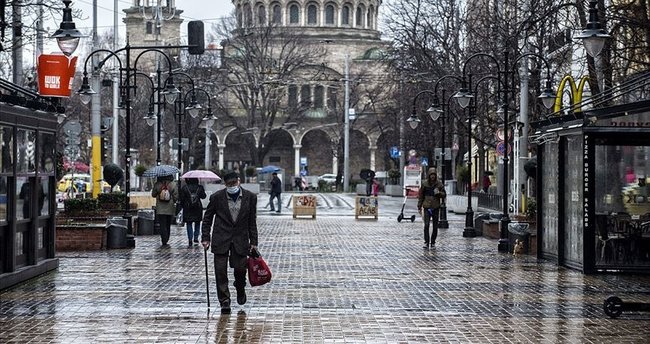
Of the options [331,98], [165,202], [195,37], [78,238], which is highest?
[331,98]

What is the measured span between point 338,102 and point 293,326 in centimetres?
10122

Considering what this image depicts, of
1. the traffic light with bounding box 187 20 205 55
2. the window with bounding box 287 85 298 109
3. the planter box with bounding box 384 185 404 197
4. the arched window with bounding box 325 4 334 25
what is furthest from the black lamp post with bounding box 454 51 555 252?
the arched window with bounding box 325 4 334 25

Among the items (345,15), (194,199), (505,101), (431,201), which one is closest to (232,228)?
(431,201)

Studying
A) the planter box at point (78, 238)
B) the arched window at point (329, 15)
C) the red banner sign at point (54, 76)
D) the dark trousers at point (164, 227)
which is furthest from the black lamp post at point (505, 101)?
the arched window at point (329, 15)

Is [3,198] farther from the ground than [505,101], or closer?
closer

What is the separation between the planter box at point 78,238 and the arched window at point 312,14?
362ft

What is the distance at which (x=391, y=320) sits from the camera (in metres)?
15.0

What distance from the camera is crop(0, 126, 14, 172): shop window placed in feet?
60.3

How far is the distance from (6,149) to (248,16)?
3631 inches

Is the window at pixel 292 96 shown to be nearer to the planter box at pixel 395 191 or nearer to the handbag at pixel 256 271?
the planter box at pixel 395 191

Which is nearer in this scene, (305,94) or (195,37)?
(195,37)

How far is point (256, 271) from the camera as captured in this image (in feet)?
52.1

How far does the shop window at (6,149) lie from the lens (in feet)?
60.3

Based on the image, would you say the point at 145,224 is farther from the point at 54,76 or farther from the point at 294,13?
the point at 294,13
